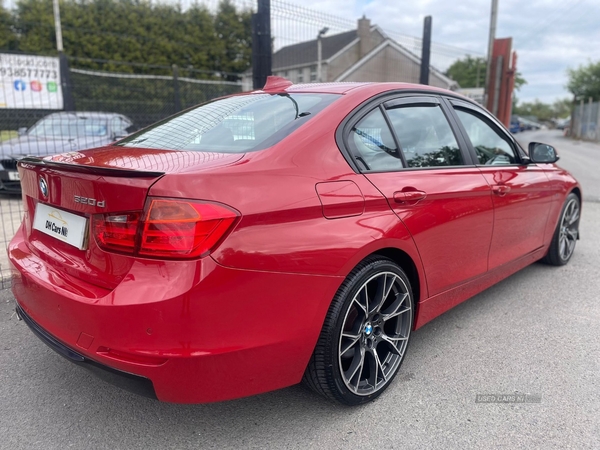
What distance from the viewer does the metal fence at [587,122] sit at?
31406 millimetres

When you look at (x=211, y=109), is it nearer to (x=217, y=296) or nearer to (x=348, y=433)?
(x=217, y=296)

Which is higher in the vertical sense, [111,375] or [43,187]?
[43,187]

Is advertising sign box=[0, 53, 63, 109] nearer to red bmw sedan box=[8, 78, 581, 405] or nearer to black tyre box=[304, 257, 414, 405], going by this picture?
red bmw sedan box=[8, 78, 581, 405]

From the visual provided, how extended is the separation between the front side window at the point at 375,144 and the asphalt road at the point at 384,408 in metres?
1.20

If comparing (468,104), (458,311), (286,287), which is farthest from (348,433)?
(468,104)

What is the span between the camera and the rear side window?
7.32 feet

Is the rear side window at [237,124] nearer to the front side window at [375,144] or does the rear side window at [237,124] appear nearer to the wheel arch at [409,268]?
the front side window at [375,144]

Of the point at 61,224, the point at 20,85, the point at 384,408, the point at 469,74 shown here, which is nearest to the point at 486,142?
the point at 384,408

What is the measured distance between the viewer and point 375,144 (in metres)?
2.49

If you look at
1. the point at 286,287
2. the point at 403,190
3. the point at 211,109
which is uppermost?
the point at 211,109

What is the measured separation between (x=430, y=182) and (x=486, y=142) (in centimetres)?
120

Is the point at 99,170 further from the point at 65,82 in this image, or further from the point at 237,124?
the point at 65,82

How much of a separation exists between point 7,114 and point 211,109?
10.2 metres

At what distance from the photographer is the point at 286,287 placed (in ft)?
6.23
